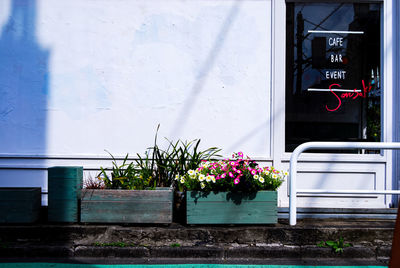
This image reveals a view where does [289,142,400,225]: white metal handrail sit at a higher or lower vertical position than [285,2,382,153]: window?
lower

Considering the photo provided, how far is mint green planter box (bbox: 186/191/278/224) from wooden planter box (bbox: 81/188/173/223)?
27 centimetres

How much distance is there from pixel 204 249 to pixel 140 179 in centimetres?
114

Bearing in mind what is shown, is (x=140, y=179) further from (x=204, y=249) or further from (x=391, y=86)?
(x=391, y=86)

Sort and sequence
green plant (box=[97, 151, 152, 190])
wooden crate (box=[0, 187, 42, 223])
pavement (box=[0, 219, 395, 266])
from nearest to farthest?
pavement (box=[0, 219, 395, 266]) → wooden crate (box=[0, 187, 42, 223]) → green plant (box=[97, 151, 152, 190])

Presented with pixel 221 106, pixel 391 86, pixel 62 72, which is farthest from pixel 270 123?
pixel 62 72

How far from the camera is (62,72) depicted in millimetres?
4938

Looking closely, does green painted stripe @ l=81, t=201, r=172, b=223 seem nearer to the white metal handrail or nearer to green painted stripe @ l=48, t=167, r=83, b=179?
green painted stripe @ l=48, t=167, r=83, b=179

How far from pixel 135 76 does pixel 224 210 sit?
7.37 feet

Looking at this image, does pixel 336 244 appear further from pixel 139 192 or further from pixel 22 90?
pixel 22 90

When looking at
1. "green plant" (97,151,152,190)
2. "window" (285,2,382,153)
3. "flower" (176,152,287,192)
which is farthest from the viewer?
"window" (285,2,382,153)

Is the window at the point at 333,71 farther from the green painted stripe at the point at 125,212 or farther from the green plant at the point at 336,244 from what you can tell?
the green painted stripe at the point at 125,212

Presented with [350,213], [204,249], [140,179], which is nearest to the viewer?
[204,249]

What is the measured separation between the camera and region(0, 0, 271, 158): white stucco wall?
492 cm

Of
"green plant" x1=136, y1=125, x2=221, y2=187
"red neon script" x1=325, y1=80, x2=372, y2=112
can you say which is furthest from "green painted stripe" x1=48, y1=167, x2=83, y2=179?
"red neon script" x1=325, y1=80, x2=372, y2=112
